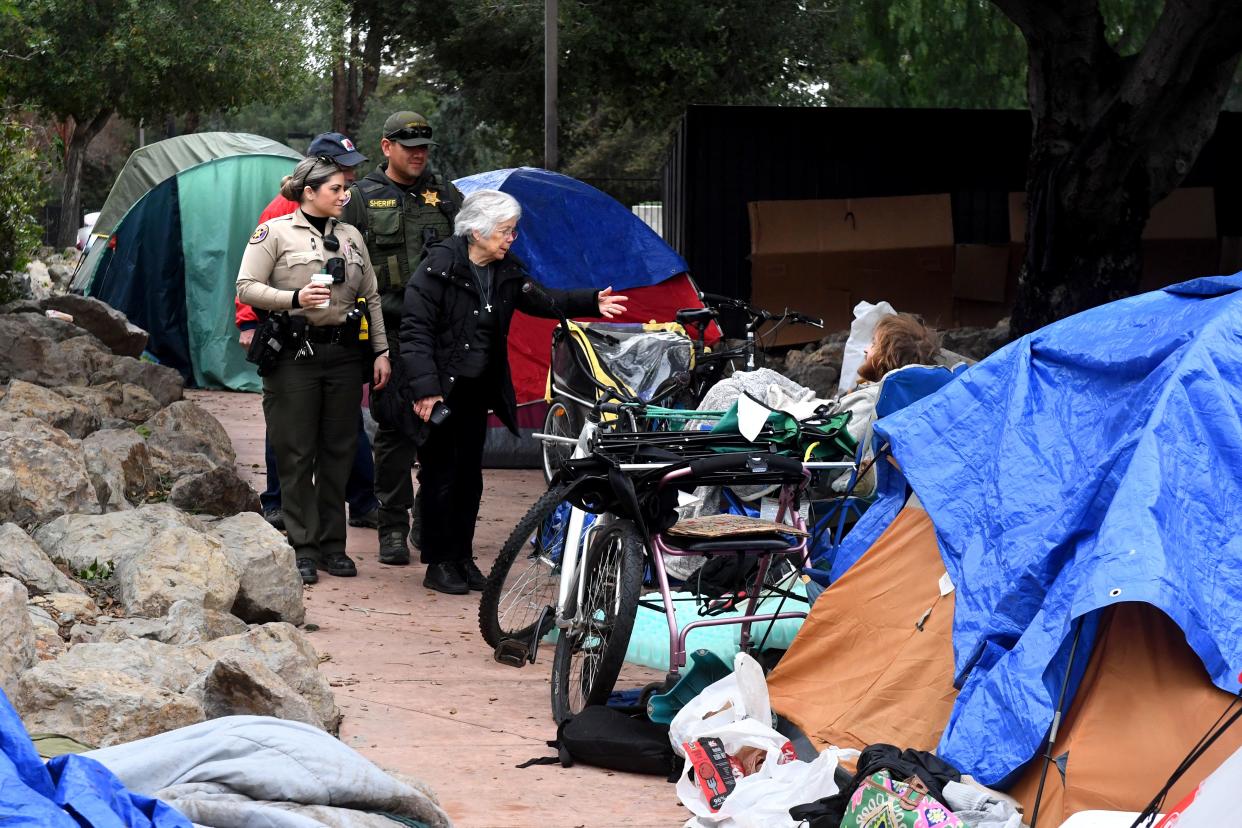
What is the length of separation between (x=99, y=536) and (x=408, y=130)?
2.25 meters

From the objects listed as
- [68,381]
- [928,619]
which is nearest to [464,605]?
[928,619]

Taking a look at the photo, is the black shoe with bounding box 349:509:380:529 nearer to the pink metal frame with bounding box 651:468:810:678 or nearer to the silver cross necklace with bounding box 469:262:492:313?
the silver cross necklace with bounding box 469:262:492:313

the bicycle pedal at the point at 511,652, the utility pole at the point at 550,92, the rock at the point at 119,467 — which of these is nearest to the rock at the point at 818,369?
the utility pole at the point at 550,92

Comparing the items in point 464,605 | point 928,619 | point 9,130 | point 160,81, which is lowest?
point 464,605

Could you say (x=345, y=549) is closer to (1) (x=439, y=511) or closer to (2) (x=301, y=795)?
(1) (x=439, y=511)

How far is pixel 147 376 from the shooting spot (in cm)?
1059

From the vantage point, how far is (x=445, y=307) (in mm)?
6578

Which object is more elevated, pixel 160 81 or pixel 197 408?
pixel 160 81

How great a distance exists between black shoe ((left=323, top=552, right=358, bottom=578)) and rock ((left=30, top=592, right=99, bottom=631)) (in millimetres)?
1687

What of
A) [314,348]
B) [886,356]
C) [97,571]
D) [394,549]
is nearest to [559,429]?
[394,549]

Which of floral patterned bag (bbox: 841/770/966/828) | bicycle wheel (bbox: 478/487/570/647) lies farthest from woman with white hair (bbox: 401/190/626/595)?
floral patterned bag (bbox: 841/770/966/828)

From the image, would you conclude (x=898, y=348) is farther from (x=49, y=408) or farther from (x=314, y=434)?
(x=49, y=408)

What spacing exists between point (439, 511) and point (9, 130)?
5.35 metres

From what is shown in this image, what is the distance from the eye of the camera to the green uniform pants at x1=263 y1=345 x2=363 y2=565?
6.62 meters
